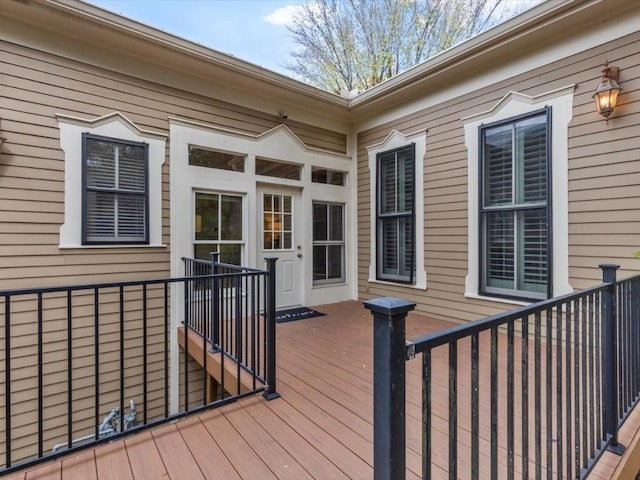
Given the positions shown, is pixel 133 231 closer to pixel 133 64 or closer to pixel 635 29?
pixel 133 64

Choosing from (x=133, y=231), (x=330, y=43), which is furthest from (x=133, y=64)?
(x=330, y=43)

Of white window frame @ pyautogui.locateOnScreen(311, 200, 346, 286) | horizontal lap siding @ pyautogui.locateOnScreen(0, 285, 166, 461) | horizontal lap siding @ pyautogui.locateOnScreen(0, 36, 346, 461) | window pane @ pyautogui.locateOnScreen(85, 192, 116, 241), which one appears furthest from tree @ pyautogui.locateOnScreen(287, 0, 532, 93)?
horizontal lap siding @ pyautogui.locateOnScreen(0, 285, 166, 461)

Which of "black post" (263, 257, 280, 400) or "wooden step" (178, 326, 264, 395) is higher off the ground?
"black post" (263, 257, 280, 400)

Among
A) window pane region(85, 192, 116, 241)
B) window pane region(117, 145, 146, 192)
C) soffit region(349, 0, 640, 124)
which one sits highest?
soffit region(349, 0, 640, 124)

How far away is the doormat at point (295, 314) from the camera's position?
465 centimetres

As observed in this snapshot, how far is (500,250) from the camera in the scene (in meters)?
3.99

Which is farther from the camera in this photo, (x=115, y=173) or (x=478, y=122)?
(x=478, y=122)

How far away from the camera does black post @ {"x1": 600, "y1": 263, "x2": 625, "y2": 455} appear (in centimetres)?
182

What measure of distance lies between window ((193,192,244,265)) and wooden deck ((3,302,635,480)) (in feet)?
7.37

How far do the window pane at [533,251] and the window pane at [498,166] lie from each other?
0.32 m

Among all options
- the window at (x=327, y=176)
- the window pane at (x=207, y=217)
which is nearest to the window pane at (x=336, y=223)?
the window at (x=327, y=176)

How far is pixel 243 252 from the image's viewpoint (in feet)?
15.5

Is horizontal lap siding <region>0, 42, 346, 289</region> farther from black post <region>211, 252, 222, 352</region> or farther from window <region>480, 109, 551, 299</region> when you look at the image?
window <region>480, 109, 551, 299</region>

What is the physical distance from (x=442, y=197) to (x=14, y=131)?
15.5ft
